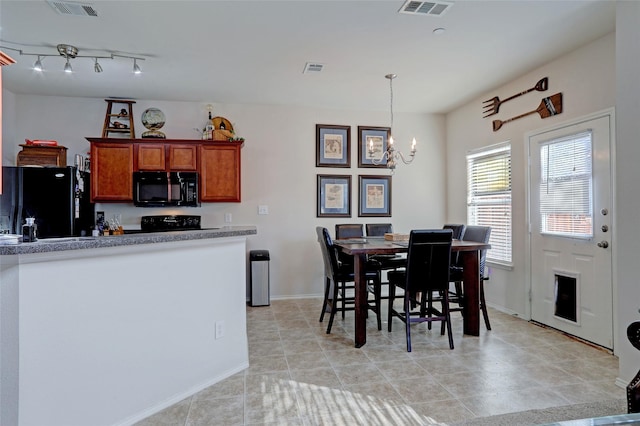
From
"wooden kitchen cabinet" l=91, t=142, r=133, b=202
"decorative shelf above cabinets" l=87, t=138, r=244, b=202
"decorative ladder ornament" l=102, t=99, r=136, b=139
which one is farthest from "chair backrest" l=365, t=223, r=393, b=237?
"decorative ladder ornament" l=102, t=99, r=136, b=139

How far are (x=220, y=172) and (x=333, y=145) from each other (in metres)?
1.66

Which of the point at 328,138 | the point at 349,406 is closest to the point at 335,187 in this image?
the point at 328,138

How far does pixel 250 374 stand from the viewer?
259 centimetres

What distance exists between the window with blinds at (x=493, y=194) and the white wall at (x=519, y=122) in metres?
0.12

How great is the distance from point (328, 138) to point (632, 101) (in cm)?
340

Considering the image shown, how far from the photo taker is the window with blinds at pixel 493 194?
4.21 m

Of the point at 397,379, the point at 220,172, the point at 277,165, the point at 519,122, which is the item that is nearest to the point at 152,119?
the point at 220,172

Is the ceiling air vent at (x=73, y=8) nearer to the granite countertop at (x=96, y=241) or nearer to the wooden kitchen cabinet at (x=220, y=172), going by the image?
the granite countertop at (x=96, y=241)

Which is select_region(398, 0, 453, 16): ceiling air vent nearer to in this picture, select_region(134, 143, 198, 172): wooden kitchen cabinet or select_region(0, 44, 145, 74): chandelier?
select_region(0, 44, 145, 74): chandelier

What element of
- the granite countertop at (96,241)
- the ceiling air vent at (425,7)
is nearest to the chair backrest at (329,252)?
the granite countertop at (96,241)

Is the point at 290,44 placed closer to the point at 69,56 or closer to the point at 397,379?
the point at 69,56

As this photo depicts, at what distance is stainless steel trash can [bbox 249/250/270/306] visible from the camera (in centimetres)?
452

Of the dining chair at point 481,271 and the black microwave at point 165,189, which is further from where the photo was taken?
the black microwave at point 165,189

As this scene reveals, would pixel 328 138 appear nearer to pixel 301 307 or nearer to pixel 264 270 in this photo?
pixel 264 270
